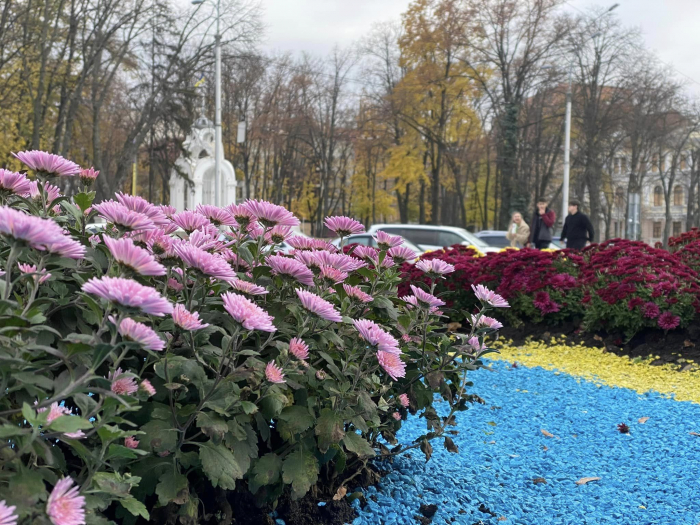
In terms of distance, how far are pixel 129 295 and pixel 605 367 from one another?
206 inches

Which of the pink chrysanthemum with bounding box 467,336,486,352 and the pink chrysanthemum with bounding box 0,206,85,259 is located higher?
the pink chrysanthemum with bounding box 0,206,85,259

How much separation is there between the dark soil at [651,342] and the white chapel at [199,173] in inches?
818

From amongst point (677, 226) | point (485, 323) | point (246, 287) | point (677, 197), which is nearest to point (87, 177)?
point (246, 287)

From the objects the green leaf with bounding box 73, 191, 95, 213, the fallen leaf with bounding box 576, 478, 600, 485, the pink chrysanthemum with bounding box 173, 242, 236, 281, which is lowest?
the fallen leaf with bounding box 576, 478, 600, 485

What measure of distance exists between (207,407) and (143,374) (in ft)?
0.69

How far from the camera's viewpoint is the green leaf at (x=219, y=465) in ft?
5.30

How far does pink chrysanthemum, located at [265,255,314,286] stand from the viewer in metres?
1.86

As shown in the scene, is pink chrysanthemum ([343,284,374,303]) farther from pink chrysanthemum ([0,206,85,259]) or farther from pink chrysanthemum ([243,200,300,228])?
pink chrysanthemum ([0,206,85,259])

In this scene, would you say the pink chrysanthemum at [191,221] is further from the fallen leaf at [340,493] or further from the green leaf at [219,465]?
the fallen leaf at [340,493]

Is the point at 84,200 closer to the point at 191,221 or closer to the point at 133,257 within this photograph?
the point at 191,221

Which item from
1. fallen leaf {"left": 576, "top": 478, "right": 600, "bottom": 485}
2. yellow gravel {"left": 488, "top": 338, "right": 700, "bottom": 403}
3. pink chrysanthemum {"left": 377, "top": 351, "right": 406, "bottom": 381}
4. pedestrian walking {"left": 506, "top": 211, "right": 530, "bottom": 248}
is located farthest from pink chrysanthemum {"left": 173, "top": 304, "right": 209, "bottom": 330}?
pedestrian walking {"left": 506, "top": 211, "right": 530, "bottom": 248}

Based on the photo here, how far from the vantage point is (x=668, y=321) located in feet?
19.5

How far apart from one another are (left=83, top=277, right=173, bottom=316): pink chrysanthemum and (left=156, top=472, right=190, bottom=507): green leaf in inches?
29.0

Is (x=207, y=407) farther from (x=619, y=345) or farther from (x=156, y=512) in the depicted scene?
(x=619, y=345)
